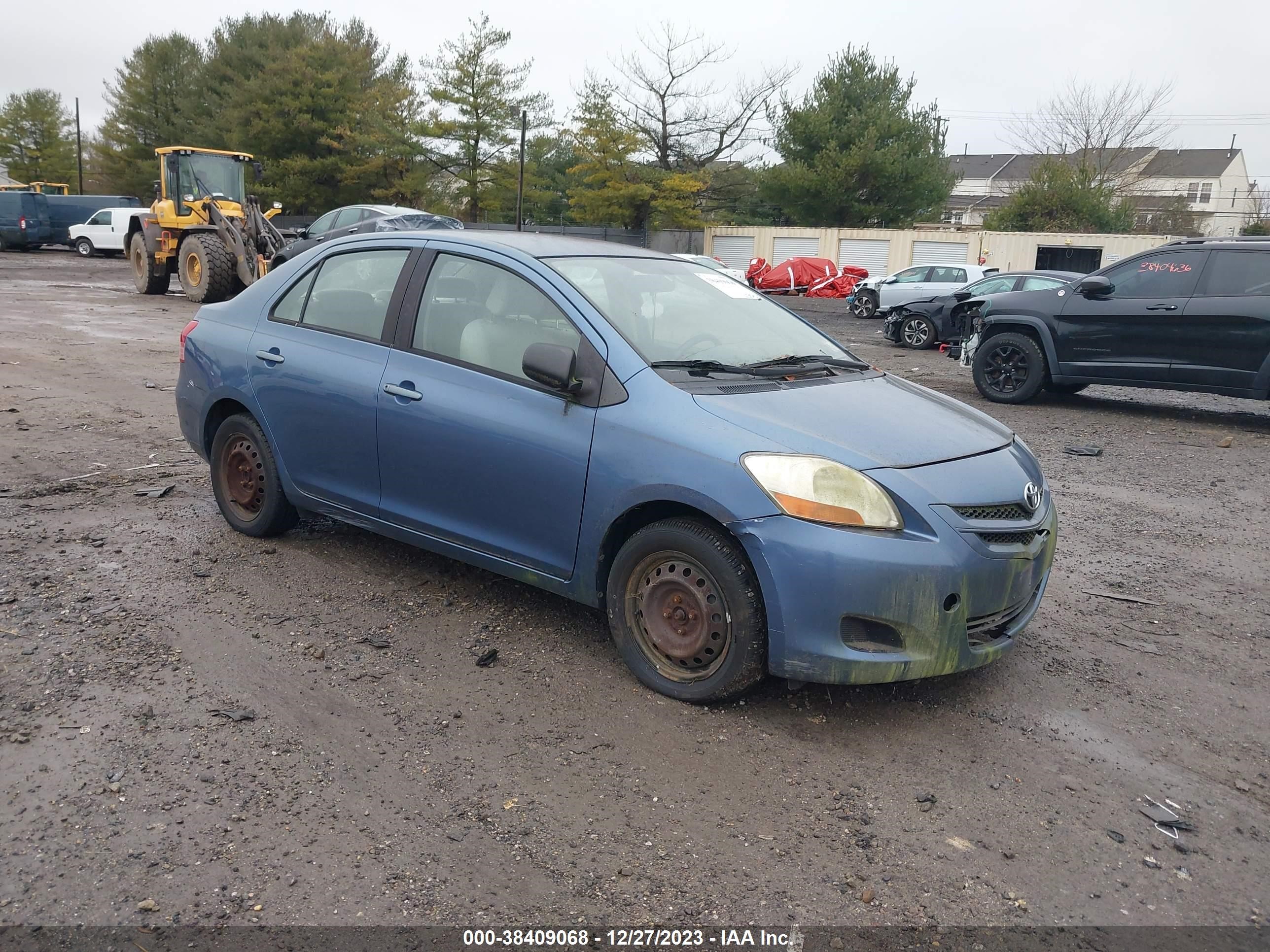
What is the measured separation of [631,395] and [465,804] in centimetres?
157

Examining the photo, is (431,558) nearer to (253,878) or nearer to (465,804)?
(465,804)

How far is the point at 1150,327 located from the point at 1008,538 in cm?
785

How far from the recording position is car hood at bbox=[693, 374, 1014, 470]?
361 cm

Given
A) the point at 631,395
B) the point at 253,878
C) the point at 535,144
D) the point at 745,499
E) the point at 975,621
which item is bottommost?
the point at 253,878

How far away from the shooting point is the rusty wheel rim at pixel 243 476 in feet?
17.4

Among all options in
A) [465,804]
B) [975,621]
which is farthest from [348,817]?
[975,621]

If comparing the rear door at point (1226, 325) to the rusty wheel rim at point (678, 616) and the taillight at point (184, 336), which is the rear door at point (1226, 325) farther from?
the taillight at point (184, 336)

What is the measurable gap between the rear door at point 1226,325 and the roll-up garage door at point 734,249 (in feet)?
113

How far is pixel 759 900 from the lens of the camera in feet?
8.81

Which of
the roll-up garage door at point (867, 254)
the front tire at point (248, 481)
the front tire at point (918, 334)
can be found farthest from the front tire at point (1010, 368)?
the roll-up garage door at point (867, 254)

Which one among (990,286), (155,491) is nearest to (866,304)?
(990,286)

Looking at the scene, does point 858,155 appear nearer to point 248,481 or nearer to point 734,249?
point 734,249

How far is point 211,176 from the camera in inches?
846

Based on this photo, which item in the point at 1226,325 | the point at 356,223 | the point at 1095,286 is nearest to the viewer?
the point at 1226,325
